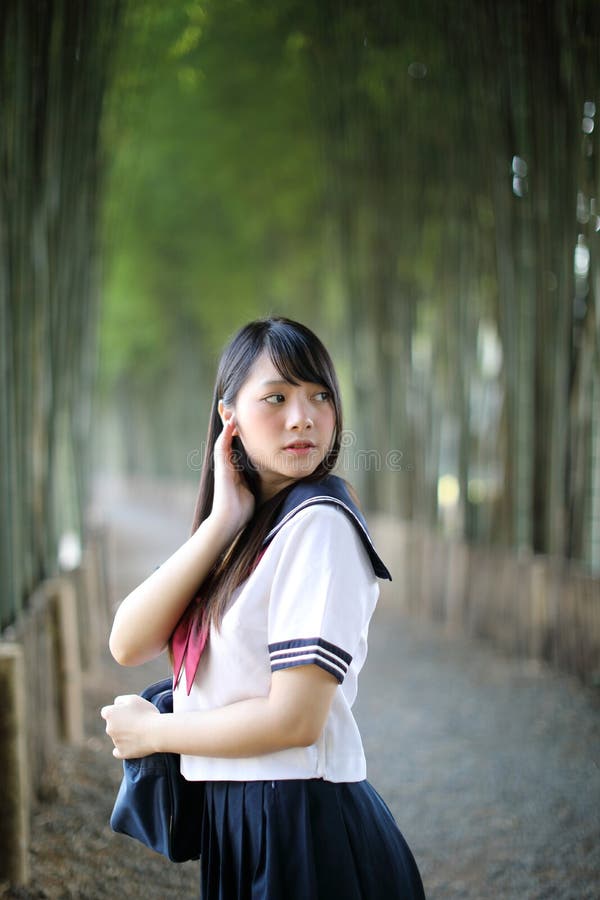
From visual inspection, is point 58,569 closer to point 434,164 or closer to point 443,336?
point 443,336

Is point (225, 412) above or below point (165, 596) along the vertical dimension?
above

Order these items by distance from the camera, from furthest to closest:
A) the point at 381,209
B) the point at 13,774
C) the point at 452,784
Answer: the point at 381,209, the point at 452,784, the point at 13,774

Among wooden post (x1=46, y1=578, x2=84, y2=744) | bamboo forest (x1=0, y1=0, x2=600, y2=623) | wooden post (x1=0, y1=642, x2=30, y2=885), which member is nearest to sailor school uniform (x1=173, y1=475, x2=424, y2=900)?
wooden post (x1=0, y1=642, x2=30, y2=885)

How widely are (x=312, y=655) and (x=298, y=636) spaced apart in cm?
2

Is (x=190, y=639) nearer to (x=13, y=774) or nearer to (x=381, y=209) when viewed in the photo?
(x=13, y=774)

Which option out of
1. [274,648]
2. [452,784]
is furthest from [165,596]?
[452,784]

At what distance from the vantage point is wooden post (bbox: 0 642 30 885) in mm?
1971

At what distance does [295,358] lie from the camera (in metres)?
1.05

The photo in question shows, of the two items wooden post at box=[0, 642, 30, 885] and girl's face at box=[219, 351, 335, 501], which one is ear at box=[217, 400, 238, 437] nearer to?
girl's face at box=[219, 351, 335, 501]

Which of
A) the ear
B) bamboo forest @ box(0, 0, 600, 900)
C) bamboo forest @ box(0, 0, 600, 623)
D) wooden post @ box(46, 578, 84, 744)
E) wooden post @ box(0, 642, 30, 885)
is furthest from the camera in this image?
wooden post @ box(46, 578, 84, 744)

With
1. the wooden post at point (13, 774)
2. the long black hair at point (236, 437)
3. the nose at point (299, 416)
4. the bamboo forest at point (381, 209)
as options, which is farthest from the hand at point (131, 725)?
the bamboo forest at point (381, 209)

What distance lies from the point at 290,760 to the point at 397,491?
15.3 ft

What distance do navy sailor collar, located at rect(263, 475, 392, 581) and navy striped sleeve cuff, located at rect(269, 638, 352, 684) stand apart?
11 cm

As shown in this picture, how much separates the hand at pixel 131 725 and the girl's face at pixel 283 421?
314 mm
